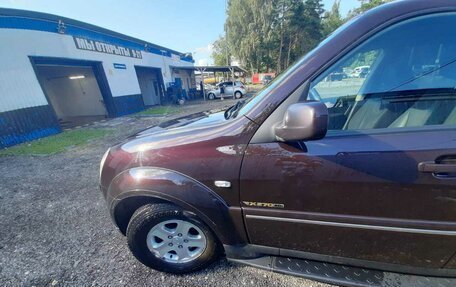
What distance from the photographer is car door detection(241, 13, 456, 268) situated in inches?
49.4

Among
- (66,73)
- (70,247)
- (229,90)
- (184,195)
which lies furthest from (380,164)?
(229,90)

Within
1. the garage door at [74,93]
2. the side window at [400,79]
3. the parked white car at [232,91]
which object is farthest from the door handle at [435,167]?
the parked white car at [232,91]

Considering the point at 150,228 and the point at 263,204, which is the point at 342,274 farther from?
the point at 150,228

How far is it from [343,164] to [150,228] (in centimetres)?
161

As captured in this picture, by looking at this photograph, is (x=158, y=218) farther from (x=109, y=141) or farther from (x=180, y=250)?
(x=109, y=141)

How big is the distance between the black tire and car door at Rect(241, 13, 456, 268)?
0.57 metres

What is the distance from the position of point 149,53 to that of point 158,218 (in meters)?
17.9

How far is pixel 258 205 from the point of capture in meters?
1.57

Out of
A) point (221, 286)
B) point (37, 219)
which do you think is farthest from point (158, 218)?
point (37, 219)

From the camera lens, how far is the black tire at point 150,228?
1798mm

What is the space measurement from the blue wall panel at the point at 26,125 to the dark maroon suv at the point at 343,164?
9.11 m

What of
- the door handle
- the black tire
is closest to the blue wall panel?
the black tire

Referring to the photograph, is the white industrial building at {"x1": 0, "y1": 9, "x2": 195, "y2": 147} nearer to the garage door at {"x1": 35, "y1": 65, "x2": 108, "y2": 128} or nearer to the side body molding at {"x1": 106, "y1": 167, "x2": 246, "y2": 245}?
the garage door at {"x1": 35, "y1": 65, "x2": 108, "y2": 128}

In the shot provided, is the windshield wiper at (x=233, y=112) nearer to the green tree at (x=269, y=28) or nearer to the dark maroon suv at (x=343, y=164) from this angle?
the dark maroon suv at (x=343, y=164)
